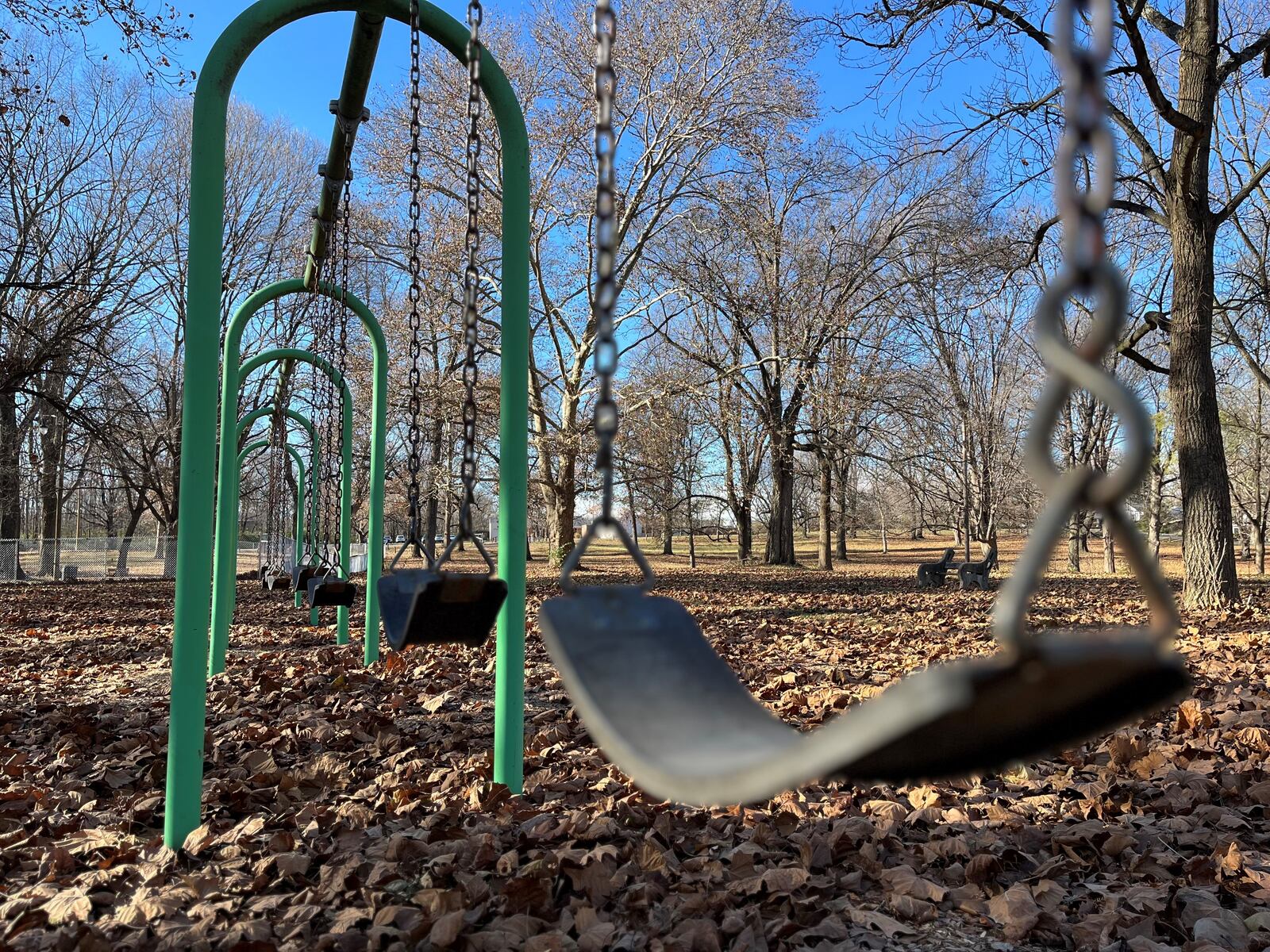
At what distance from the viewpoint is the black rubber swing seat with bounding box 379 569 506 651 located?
7.61 feet

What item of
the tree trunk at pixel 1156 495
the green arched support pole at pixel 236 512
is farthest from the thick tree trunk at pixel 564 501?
the tree trunk at pixel 1156 495

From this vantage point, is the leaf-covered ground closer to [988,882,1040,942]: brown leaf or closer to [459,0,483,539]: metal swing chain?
[988,882,1040,942]: brown leaf

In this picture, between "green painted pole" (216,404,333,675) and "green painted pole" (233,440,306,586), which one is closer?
"green painted pole" (216,404,333,675)

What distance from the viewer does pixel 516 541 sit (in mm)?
3328

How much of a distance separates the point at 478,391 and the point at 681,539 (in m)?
42.6

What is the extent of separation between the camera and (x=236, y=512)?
27.9ft

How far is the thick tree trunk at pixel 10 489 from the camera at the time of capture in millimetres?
21609

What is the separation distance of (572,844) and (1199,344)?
9.19 meters

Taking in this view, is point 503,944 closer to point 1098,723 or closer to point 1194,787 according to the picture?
point 1098,723

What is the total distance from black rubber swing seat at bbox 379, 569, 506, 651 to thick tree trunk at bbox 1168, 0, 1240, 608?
29.7 feet

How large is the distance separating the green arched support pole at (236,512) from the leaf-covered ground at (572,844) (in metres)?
1.43

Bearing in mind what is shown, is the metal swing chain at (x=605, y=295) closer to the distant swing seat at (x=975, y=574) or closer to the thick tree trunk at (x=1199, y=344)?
the thick tree trunk at (x=1199, y=344)

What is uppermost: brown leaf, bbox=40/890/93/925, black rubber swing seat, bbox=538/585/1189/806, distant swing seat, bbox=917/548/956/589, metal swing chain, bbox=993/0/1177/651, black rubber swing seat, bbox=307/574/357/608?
metal swing chain, bbox=993/0/1177/651

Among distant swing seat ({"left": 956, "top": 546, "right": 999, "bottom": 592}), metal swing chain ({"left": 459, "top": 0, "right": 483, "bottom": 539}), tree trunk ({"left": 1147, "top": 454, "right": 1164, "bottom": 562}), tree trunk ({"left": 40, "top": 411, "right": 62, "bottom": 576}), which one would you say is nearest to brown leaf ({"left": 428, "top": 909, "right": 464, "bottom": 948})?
metal swing chain ({"left": 459, "top": 0, "right": 483, "bottom": 539})
